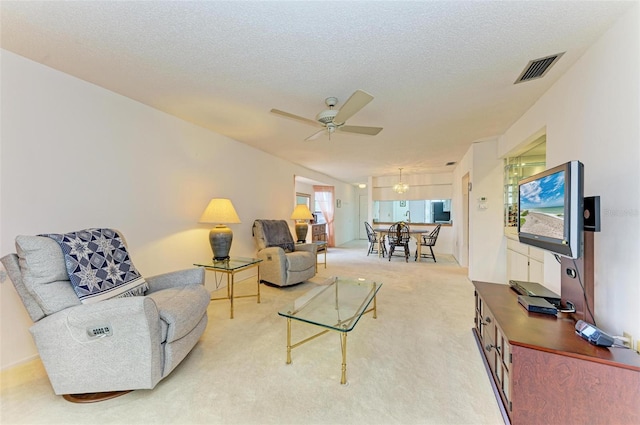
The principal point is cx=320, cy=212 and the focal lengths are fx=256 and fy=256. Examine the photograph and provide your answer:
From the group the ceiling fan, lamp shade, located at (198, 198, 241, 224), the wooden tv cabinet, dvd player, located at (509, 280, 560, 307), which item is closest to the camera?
the wooden tv cabinet

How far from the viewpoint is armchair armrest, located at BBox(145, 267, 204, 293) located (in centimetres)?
218

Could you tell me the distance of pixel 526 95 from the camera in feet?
7.98

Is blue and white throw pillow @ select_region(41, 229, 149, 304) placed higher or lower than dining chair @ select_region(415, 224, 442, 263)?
higher

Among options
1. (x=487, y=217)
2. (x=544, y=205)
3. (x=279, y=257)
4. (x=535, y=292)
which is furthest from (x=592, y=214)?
(x=279, y=257)

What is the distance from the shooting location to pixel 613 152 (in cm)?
154

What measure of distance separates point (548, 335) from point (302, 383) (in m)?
1.42

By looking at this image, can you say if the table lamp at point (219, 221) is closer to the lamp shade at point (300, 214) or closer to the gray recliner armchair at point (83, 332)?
the gray recliner armchair at point (83, 332)

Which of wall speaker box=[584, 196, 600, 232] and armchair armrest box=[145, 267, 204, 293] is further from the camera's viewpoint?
armchair armrest box=[145, 267, 204, 293]

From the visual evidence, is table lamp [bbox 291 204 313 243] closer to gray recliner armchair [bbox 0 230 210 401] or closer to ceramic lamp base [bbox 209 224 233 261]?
ceramic lamp base [bbox 209 224 233 261]

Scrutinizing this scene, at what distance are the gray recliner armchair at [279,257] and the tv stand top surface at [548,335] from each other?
Answer: 2451mm

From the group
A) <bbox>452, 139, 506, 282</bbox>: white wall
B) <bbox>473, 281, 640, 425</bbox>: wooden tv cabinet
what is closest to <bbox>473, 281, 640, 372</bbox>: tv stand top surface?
<bbox>473, 281, 640, 425</bbox>: wooden tv cabinet

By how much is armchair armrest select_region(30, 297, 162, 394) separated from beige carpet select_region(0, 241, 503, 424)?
0.14 metres

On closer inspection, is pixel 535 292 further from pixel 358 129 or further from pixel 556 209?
pixel 358 129

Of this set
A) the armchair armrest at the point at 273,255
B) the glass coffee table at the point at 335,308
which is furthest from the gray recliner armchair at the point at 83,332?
the armchair armrest at the point at 273,255
